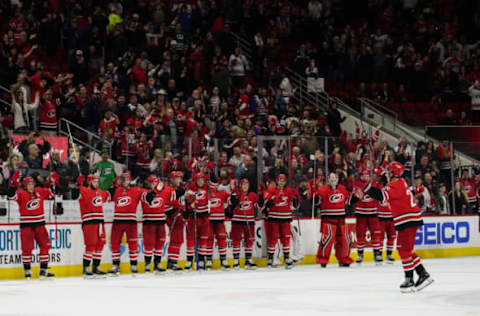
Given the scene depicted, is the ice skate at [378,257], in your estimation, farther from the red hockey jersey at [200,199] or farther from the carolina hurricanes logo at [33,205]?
the carolina hurricanes logo at [33,205]

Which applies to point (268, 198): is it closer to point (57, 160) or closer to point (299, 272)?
point (299, 272)

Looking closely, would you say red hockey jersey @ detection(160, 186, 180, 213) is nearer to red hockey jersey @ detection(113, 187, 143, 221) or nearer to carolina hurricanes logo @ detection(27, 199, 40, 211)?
red hockey jersey @ detection(113, 187, 143, 221)

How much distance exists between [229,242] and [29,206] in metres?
4.62

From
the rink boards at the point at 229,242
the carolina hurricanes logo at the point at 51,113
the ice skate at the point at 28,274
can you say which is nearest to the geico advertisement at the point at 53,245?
the rink boards at the point at 229,242

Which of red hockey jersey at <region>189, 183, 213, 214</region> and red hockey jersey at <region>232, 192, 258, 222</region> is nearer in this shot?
red hockey jersey at <region>189, 183, 213, 214</region>

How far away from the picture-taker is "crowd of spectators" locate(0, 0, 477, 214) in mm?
19055

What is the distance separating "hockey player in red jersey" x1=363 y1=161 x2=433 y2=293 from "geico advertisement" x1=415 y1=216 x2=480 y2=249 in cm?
834

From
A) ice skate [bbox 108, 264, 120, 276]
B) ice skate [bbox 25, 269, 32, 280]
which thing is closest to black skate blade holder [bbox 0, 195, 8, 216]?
ice skate [bbox 25, 269, 32, 280]

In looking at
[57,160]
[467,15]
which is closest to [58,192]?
→ [57,160]

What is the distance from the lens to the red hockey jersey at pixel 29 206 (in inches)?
666

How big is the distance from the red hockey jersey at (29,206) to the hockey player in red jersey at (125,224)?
4.45 feet

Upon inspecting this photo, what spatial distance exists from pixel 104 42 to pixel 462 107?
1070 cm

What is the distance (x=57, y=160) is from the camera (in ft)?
58.6

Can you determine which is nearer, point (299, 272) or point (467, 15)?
point (299, 272)
